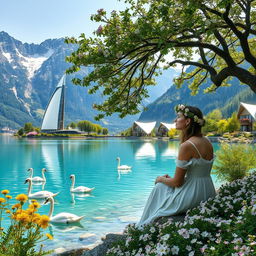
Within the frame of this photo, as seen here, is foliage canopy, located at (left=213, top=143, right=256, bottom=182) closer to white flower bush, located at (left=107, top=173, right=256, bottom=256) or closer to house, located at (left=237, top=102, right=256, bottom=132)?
white flower bush, located at (left=107, top=173, right=256, bottom=256)

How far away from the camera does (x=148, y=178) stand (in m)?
16.6

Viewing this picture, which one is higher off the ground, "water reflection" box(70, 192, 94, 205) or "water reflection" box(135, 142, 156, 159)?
"water reflection" box(135, 142, 156, 159)

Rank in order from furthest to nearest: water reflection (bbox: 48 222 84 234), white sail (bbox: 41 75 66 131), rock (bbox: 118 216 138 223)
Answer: white sail (bbox: 41 75 66 131)
rock (bbox: 118 216 138 223)
water reflection (bbox: 48 222 84 234)

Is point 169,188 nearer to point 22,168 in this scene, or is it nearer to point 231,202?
point 231,202

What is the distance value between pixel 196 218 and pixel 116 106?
4.15 m

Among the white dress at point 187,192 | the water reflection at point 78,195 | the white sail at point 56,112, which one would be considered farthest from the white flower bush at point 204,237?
the white sail at point 56,112

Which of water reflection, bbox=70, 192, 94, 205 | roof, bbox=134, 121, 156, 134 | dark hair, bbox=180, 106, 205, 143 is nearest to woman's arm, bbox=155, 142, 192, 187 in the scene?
dark hair, bbox=180, 106, 205, 143

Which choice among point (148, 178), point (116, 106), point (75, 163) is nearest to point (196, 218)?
point (116, 106)

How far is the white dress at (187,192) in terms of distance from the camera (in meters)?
3.69

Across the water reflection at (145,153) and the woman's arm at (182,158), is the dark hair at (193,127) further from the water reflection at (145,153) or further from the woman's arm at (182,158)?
the water reflection at (145,153)

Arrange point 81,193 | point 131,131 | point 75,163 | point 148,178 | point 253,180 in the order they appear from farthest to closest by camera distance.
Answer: point 131,131 < point 75,163 < point 148,178 < point 81,193 < point 253,180

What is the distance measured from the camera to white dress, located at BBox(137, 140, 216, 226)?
3.69 metres

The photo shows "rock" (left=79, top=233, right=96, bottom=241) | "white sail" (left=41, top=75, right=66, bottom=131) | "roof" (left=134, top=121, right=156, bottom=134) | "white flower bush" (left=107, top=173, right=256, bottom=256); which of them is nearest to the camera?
"white flower bush" (left=107, top=173, right=256, bottom=256)

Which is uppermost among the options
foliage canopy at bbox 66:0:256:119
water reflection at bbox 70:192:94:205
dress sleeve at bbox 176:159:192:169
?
foliage canopy at bbox 66:0:256:119
